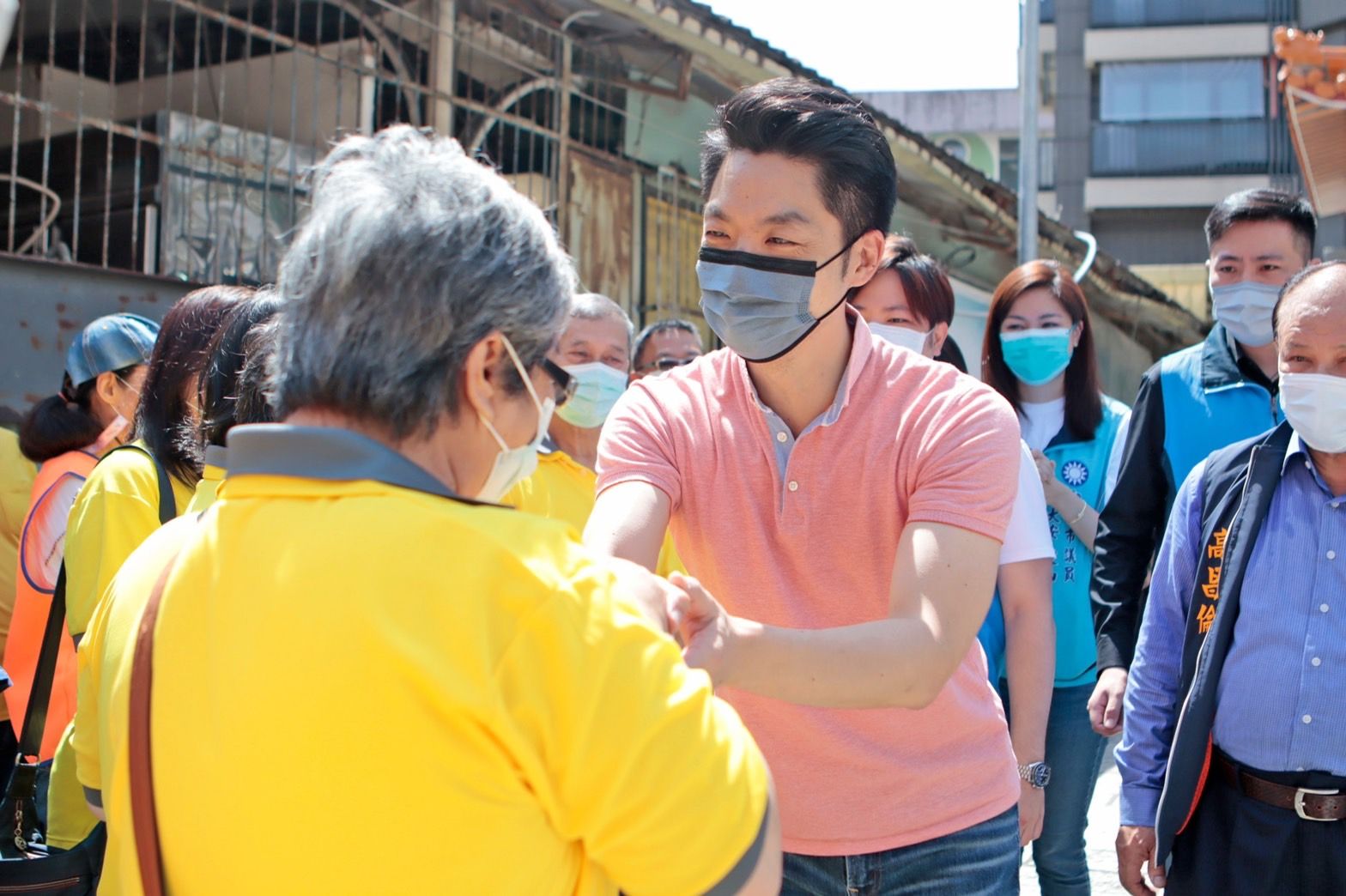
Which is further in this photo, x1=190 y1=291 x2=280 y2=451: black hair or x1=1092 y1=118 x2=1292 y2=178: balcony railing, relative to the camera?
x1=1092 y1=118 x2=1292 y2=178: balcony railing

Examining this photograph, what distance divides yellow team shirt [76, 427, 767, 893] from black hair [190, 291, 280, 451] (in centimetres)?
125

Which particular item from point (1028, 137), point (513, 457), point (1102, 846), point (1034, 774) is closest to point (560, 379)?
point (513, 457)

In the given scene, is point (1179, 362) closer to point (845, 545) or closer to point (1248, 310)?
point (1248, 310)

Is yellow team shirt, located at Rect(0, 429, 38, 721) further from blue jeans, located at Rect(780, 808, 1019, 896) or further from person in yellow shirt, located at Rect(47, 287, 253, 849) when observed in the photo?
blue jeans, located at Rect(780, 808, 1019, 896)

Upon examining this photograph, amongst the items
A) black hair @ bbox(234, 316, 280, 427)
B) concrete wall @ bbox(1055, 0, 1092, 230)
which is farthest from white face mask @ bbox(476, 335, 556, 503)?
concrete wall @ bbox(1055, 0, 1092, 230)

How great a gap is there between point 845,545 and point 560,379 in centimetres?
68

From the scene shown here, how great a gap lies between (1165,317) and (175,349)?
1619 cm

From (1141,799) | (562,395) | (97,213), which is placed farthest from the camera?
(97,213)

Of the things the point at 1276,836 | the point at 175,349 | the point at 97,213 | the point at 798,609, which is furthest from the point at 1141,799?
the point at 97,213

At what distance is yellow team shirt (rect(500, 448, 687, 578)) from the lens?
140 inches

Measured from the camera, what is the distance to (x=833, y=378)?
7.40 ft

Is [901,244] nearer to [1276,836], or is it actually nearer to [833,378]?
[833,378]

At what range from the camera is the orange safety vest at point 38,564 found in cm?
343

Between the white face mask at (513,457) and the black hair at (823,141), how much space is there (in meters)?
0.82
